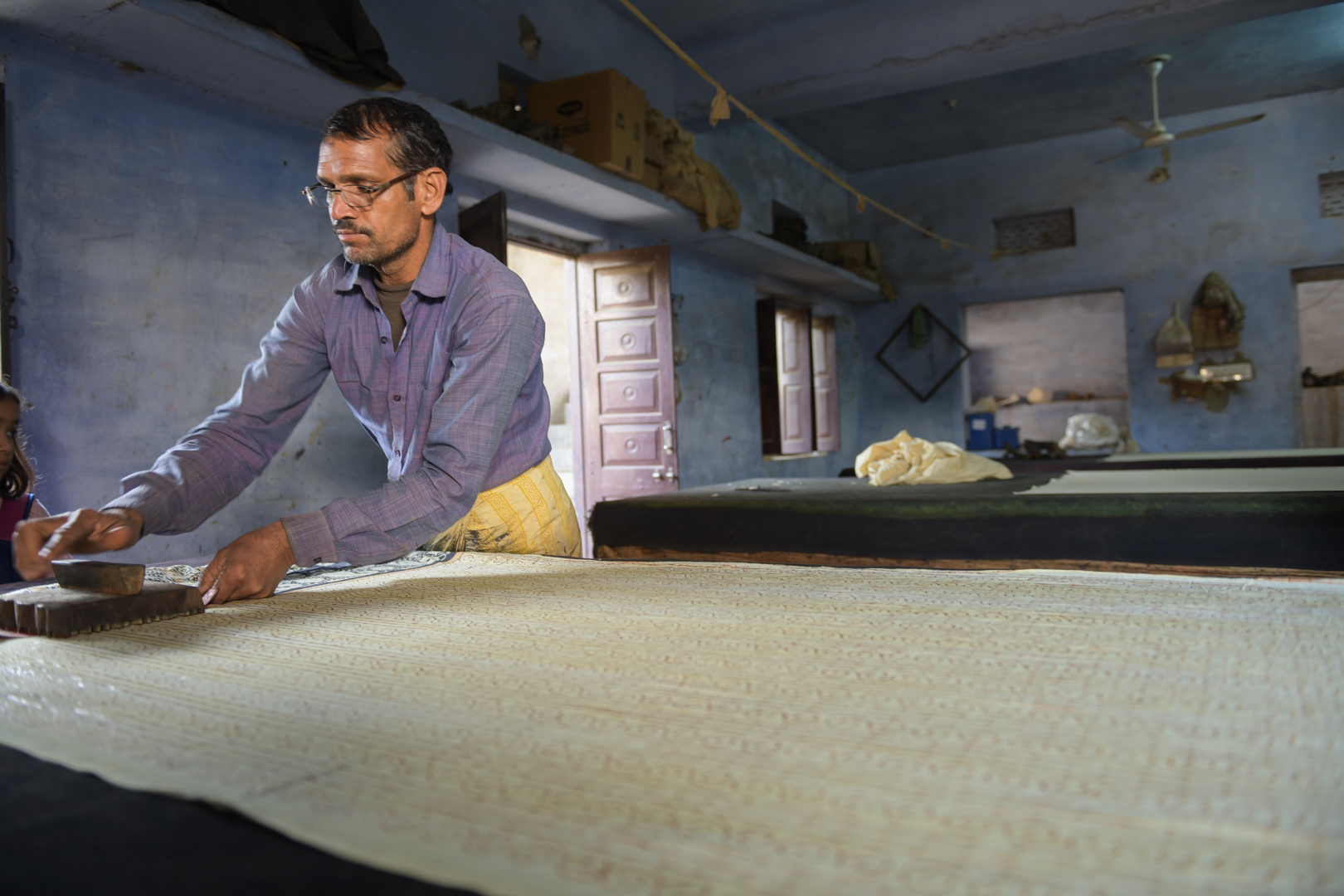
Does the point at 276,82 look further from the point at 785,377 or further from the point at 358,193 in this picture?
the point at 785,377

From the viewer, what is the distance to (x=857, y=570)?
50.4 inches

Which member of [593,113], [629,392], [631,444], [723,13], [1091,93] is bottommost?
[631,444]

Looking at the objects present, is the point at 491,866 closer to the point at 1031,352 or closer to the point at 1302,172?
the point at 1302,172

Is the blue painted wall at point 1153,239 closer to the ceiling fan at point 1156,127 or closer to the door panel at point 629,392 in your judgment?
the ceiling fan at point 1156,127

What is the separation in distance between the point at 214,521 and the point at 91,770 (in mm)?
3012

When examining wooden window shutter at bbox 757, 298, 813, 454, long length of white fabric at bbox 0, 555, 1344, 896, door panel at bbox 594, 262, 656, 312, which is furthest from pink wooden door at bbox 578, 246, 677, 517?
long length of white fabric at bbox 0, 555, 1344, 896

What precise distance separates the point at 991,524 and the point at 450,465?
2.02 metres

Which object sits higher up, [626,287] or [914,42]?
[914,42]

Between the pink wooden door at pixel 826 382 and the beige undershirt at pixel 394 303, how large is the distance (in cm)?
756

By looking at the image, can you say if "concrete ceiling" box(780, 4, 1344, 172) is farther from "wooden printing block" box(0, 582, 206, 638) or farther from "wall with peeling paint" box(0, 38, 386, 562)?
"wooden printing block" box(0, 582, 206, 638)

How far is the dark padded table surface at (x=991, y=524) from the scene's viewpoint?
2.47m

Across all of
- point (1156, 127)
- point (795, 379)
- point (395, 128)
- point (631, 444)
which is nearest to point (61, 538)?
point (395, 128)

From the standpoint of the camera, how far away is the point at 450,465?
141cm

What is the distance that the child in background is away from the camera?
2404 millimetres
